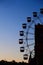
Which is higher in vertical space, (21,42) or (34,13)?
(34,13)

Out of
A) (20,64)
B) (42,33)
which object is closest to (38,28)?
(42,33)

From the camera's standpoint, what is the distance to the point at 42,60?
47188 mm

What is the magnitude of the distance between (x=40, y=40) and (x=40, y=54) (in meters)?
2.80

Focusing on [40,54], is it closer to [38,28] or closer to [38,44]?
[38,44]

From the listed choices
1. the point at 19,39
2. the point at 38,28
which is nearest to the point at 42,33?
the point at 38,28

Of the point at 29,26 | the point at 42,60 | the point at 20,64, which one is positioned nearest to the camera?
Result: the point at 29,26

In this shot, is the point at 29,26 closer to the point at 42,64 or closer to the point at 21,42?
the point at 21,42

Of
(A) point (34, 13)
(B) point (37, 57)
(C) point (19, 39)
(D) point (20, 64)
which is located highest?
(A) point (34, 13)

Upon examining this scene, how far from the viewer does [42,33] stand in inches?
1939

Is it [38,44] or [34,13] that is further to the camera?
[38,44]

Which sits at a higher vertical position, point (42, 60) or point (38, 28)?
point (38, 28)

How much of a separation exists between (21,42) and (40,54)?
4007 mm

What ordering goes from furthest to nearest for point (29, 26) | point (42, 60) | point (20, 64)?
point (20, 64), point (42, 60), point (29, 26)

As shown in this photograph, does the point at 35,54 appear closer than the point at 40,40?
Yes
